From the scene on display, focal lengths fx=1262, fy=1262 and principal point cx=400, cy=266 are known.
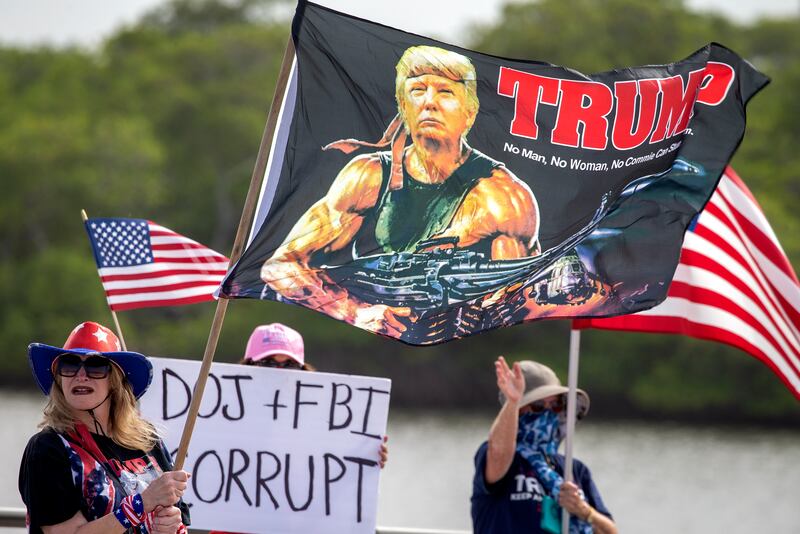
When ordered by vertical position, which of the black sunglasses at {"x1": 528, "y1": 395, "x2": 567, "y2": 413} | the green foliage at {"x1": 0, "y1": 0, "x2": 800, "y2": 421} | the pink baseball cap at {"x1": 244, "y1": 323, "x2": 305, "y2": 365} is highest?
the green foliage at {"x1": 0, "y1": 0, "x2": 800, "y2": 421}

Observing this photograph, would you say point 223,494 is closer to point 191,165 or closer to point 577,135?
point 577,135

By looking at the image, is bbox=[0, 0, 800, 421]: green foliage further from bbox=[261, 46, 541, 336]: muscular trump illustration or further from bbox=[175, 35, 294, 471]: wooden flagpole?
bbox=[175, 35, 294, 471]: wooden flagpole

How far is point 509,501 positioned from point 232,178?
39.4 meters

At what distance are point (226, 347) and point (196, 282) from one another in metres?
30.3

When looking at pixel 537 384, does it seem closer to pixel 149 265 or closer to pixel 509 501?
pixel 509 501

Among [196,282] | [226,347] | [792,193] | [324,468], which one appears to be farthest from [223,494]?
[792,193]

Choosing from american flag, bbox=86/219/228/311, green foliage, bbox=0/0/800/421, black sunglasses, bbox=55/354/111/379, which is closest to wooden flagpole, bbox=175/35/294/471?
black sunglasses, bbox=55/354/111/379

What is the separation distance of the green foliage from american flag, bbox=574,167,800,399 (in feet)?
94.2

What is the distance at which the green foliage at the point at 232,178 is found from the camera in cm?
3581

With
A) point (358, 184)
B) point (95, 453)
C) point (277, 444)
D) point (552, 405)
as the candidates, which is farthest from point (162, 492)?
point (552, 405)

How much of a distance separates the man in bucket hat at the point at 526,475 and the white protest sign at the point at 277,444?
1.89 ft

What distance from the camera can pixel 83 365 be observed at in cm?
379

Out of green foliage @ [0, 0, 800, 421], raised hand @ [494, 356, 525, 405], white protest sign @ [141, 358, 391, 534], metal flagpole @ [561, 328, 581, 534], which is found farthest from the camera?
green foliage @ [0, 0, 800, 421]

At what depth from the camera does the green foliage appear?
117ft
